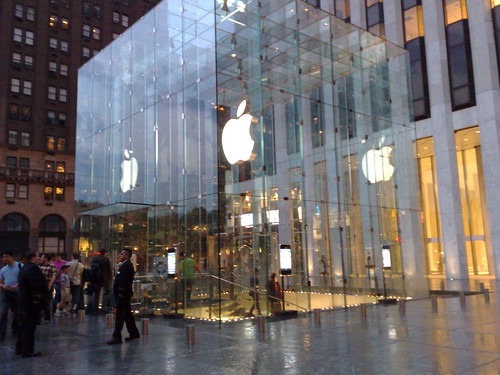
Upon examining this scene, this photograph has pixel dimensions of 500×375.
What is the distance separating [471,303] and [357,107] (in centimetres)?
855

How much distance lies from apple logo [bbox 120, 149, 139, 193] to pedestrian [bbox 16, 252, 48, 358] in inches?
347

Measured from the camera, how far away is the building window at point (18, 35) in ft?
190

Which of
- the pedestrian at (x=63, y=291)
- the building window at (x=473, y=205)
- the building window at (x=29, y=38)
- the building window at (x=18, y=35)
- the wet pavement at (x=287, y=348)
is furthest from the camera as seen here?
the building window at (x=29, y=38)

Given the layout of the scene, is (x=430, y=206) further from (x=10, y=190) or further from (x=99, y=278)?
(x=10, y=190)

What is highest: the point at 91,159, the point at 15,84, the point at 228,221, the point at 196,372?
the point at 15,84

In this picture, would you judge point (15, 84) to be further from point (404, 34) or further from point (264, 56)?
point (264, 56)

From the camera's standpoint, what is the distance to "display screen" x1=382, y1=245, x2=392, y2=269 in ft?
62.0

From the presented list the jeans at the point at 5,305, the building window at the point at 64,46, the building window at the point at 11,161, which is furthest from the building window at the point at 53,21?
the jeans at the point at 5,305

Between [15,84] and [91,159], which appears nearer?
[91,159]

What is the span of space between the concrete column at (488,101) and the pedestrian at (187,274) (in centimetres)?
2240

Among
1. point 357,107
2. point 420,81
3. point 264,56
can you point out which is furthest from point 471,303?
point 420,81

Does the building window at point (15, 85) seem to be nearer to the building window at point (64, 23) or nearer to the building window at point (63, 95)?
the building window at point (63, 95)

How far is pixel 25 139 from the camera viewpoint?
57.0 metres

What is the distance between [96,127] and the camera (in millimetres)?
20953
